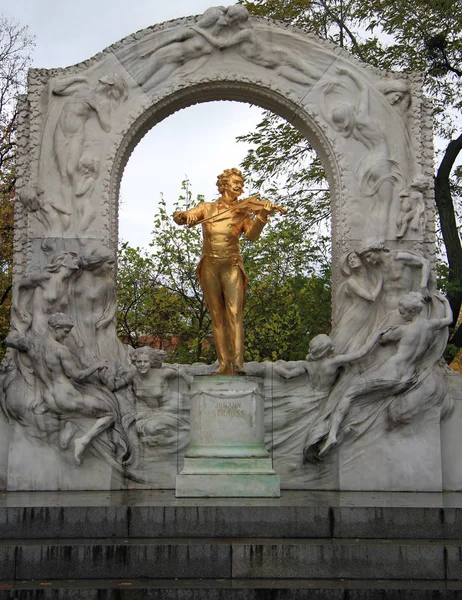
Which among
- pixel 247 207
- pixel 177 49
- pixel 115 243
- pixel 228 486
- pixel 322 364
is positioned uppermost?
pixel 177 49

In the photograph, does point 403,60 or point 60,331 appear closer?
point 60,331

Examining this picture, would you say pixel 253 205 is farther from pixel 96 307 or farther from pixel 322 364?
pixel 96 307

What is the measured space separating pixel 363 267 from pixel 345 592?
17.2 feet

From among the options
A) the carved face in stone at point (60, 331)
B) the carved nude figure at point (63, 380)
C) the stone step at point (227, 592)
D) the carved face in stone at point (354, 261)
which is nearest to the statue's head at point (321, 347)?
the carved face in stone at point (354, 261)

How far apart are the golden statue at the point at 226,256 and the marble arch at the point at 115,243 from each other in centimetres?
74

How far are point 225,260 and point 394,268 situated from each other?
214 cm

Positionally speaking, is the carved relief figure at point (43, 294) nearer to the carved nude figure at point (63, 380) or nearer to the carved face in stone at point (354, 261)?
the carved nude figure at point (63, 380)

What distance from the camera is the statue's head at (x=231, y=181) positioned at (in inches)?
408

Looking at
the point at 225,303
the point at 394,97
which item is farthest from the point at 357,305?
the point at 394,97

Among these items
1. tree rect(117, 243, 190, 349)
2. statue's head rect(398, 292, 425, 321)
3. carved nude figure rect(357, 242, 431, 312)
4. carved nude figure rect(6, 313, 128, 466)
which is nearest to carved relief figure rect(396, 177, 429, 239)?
carved nude figure rect(357, 242, 431, 312)

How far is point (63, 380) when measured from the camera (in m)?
10.1

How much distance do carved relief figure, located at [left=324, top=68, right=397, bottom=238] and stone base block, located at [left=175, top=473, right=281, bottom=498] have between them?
3712 millimetres

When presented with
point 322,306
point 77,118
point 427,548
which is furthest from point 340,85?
point 322,306

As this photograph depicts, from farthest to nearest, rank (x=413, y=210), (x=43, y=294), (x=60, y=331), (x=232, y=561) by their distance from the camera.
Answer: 1. (x=413, y=210)
2. (x=43, y=294)
3. (x=60, y=331)
4. (x=232, y=561)
